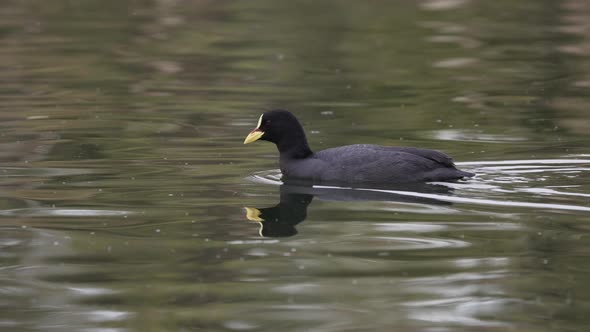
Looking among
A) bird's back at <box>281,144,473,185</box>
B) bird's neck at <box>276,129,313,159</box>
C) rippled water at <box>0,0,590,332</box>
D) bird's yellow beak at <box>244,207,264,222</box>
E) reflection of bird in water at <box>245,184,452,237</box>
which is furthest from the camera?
bird's neck at <box>276,129,313,159</box>

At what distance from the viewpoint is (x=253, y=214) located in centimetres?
925

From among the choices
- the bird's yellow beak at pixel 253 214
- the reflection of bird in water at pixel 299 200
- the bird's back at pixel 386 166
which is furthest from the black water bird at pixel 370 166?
the bird's yellow beak at pixel 253 214

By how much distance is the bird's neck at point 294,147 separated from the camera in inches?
424

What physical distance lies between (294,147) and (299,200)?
1044 millimetres

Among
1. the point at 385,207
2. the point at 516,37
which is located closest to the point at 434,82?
the point at 516,37

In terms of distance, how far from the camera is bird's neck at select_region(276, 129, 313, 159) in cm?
1077

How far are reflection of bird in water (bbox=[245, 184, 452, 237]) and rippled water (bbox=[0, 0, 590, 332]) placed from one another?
1.3 inches

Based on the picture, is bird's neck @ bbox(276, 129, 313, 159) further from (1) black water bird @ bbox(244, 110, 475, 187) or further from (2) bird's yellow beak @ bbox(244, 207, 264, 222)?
(2) bird's yellow beak @ bbox(244, 207, 264, 222)

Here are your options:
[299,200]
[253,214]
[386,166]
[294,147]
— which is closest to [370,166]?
[386,166]

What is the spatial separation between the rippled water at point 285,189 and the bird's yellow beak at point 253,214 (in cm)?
4

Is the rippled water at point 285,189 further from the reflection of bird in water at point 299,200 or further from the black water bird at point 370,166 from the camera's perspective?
the black water bird at point 370,166

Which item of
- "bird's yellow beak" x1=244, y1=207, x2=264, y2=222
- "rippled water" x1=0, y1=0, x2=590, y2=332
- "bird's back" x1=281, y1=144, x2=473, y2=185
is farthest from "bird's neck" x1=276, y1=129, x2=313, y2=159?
"bird's yellow beak" x1=244, y1=207, x2=264, y2=222

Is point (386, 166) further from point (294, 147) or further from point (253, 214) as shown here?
point (253, 214)

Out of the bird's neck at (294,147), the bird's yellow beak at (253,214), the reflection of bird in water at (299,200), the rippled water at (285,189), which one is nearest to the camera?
the rippled water at (285,189)
